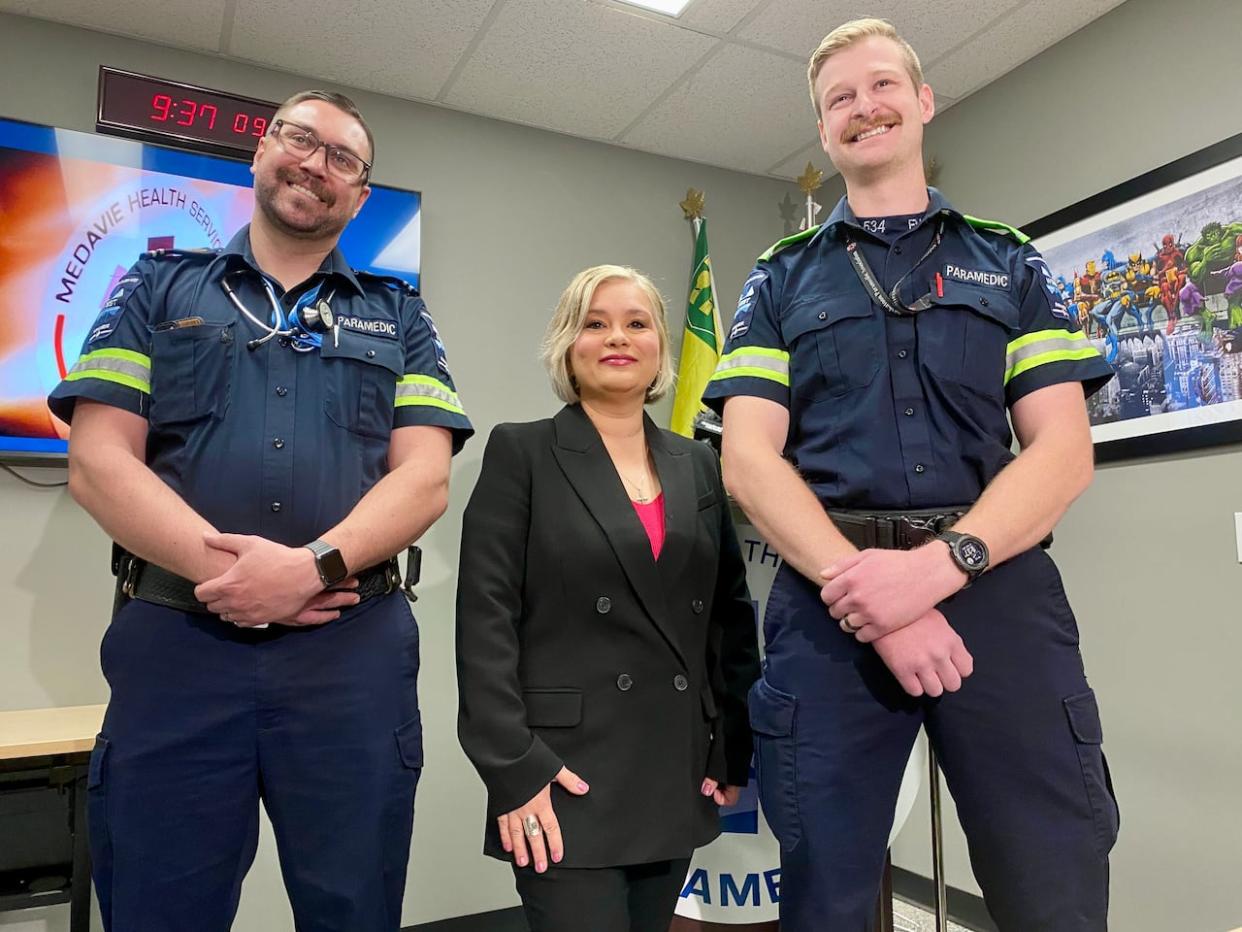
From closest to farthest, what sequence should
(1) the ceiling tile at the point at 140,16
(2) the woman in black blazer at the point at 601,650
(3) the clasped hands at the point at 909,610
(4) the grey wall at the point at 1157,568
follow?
Answer: (3) the clasped hands at the point at 909,610 < (2) the woman in black blazer at the point at 601,650 < (4) the grey wall at the point at 1157,568 < (1) the ceiling tile at the point at 140,16

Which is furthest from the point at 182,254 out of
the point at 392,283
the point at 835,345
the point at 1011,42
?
the point at 1011,42

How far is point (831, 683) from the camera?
3.76ft

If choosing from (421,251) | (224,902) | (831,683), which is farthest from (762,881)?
(421,251)

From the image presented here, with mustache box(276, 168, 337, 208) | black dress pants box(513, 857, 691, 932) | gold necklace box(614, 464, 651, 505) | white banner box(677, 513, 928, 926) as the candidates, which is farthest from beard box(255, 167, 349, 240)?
white banner box(677, 513, 928, 926)

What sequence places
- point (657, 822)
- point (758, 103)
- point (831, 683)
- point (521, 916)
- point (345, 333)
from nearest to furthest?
point (831, 683), point (657, 822), point (345, 333), point (521, 916), point (758, 103)

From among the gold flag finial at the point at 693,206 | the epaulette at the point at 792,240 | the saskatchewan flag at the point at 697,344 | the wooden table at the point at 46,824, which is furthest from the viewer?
the gold flag finial at the point at 693,206

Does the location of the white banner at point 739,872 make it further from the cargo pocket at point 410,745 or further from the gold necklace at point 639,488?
the cargo pocket at point 410,745

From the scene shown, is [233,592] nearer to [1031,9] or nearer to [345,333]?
[345,333]

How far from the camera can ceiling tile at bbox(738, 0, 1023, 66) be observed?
2539 mm

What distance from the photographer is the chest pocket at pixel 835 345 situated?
4.13ft

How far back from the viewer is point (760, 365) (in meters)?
1.32

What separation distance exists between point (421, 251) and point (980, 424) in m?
2.27

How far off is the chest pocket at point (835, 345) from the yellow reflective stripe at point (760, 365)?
23 millimetres

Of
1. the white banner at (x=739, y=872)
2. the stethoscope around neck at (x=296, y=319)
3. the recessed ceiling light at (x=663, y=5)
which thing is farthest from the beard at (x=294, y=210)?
the recessed ceiling light at (x=663, y=5)
